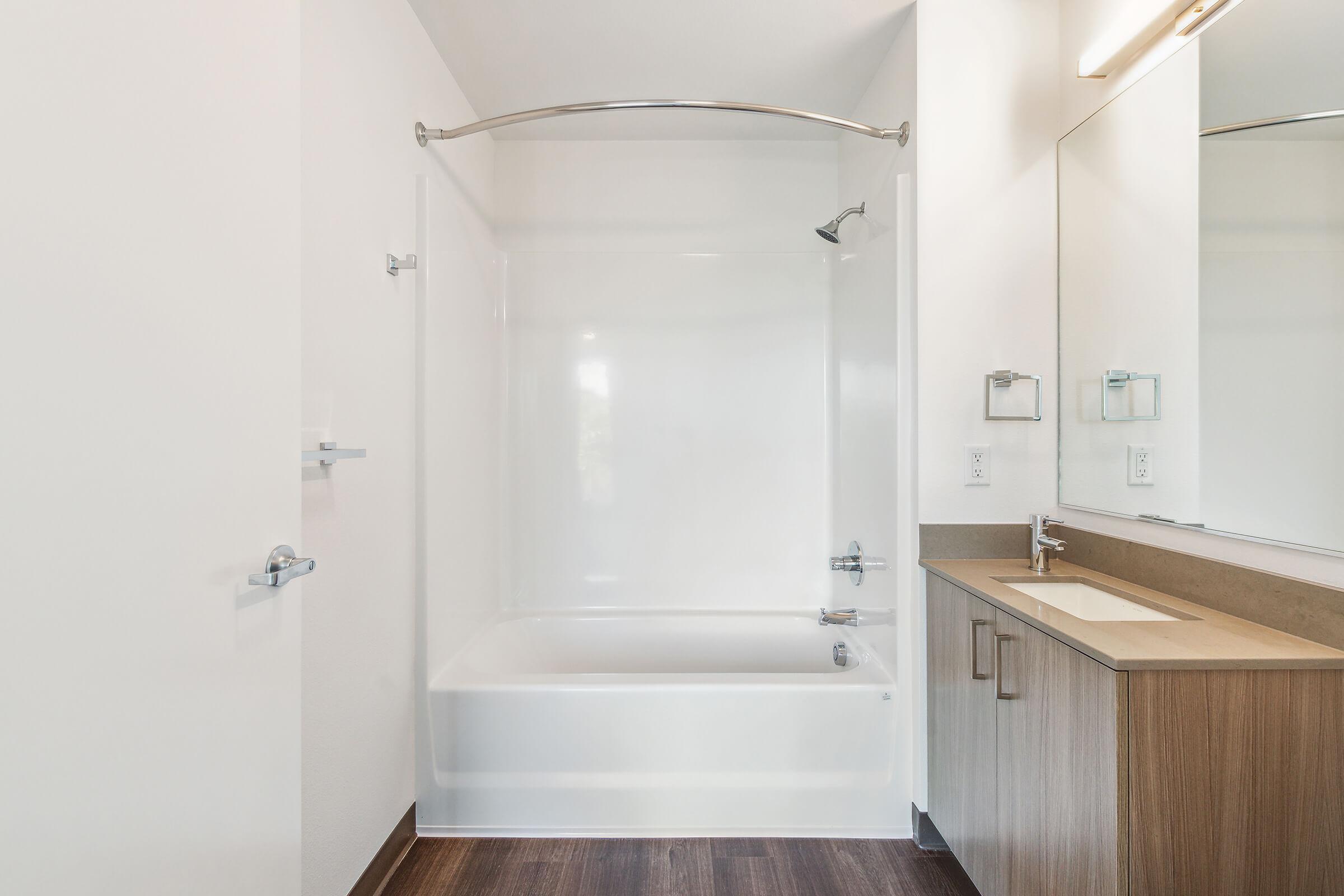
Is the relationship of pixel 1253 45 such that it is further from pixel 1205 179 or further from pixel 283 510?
pixel 283 510

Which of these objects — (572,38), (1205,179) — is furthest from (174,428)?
(1205,179)

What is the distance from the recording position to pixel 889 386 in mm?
2068

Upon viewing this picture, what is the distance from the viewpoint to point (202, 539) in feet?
2.73

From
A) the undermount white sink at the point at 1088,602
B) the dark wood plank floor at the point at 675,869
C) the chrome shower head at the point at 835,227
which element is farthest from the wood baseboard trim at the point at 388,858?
the chrome shower head at the point at 835,227

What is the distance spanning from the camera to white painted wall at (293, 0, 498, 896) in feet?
4.65

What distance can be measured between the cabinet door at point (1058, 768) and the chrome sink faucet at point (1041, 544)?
434mm

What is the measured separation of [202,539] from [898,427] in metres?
1.79

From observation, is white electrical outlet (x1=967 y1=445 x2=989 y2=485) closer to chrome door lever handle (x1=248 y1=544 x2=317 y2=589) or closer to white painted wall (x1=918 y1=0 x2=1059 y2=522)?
white painted wall (x1=918 y1=0 x2=1059 y2=522)

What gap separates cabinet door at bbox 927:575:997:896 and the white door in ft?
4.92

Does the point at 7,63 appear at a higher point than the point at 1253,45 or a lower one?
lower

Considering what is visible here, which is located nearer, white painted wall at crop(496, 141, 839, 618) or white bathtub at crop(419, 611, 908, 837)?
white bathtub at crop(419, 611, 908, 837)

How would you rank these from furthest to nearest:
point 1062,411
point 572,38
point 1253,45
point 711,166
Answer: point 711,166, point 572,38, point 1062,411, point 1253,45

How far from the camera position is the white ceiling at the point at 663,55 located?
197cm

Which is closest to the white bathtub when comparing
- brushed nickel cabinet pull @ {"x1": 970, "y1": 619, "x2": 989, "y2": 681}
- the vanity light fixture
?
brushed nickel cabinet pull @ {"x1": 970, "y1": 619, "x2": 989, "y2": 681}
